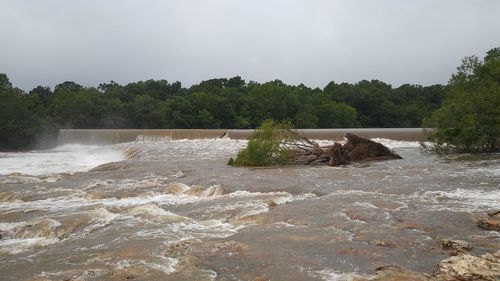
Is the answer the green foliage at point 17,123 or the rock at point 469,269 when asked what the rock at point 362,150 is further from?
the green foliage at point 17,123

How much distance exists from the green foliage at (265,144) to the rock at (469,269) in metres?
14.9

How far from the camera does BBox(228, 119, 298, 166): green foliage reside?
69.1 feet

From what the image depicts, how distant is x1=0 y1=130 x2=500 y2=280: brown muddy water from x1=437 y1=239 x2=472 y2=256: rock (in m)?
0.13

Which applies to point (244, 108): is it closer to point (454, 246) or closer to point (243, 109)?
point (243, 109)

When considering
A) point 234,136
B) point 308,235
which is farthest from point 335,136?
point 308,235

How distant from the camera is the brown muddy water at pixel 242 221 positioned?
280 inches

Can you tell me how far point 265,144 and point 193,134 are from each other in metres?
19.1

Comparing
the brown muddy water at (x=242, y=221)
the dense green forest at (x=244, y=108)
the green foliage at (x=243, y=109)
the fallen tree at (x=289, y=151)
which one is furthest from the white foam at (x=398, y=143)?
the dense green forest at (x=244, y=108)

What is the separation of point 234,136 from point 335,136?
343 inches

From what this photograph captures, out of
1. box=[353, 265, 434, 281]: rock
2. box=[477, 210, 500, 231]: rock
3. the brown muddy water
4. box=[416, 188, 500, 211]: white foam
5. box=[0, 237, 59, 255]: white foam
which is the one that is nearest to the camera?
box=[353, 265, 434, 281]: rock

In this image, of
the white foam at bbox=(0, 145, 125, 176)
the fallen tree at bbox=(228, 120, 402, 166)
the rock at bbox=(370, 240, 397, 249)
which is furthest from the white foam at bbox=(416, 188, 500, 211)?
the white foam at bbox=(0, 145, 125, 176)

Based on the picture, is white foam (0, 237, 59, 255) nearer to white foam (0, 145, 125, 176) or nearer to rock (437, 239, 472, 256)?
rock (437, 239, 472, 256)

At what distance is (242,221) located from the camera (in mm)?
10250

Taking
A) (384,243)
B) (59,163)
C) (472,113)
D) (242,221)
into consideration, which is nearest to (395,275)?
(384,243)
